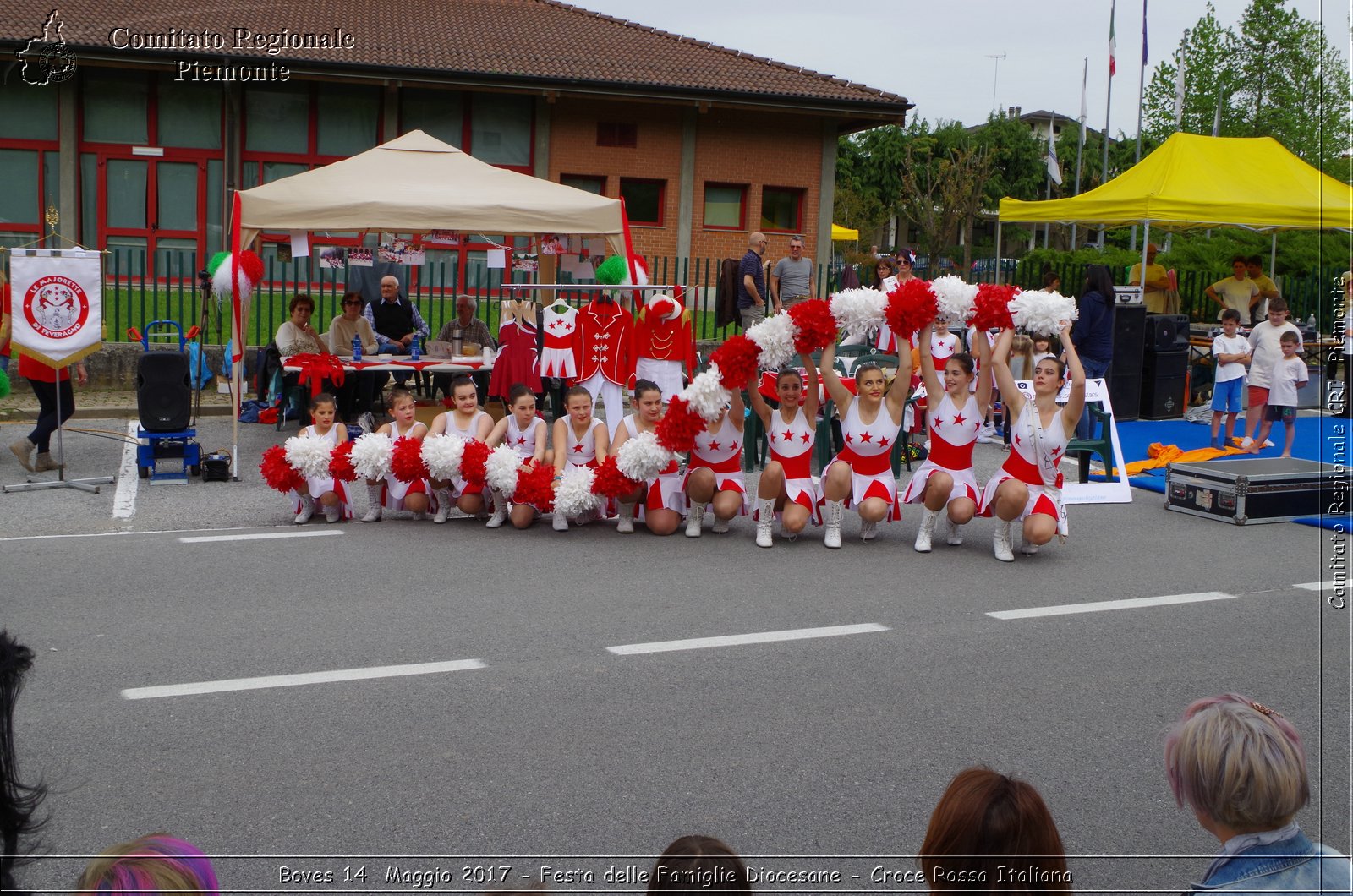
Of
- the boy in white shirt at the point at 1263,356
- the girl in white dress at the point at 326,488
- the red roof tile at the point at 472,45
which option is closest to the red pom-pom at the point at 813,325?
the girl in white dress at the point at 326,488

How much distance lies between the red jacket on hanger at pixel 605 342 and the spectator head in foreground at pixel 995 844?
1055 cm

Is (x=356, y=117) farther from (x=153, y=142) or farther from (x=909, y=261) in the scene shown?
(x=909, y=261)

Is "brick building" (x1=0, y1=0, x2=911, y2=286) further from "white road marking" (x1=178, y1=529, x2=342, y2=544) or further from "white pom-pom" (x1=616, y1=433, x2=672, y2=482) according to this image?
"white pom-pom" (x1=616, y1=433, x2=672, y2=482)

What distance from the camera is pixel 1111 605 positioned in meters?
8.17

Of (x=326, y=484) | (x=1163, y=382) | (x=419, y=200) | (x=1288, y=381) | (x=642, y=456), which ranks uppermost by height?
(x=419, y=200)

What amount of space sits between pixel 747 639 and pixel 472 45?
24348 mm

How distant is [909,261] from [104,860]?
54.9 feet

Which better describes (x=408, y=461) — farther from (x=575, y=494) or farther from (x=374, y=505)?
(x=575, y=494)

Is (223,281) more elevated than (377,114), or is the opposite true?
(377,114)

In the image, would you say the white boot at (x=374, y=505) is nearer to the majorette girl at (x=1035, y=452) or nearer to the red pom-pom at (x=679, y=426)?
the red pom-pom at (x=679, y=426)

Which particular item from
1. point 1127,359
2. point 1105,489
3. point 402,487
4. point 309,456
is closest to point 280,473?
point 309,456

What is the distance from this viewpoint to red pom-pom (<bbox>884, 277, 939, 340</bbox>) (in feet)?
30.2

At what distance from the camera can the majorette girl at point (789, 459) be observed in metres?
9.61

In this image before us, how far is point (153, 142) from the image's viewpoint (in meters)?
27.3
